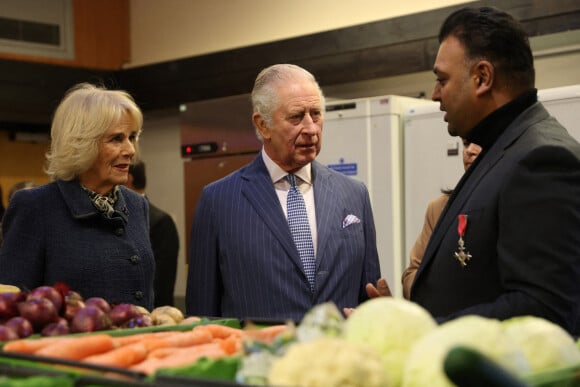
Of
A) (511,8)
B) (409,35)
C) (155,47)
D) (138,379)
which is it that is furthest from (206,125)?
(138,379)

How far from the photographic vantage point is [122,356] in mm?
1717

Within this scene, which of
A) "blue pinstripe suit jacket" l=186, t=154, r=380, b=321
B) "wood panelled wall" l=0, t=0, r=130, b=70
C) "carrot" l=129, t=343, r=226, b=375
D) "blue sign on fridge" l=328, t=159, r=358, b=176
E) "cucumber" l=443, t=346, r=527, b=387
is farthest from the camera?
"wood panelled wall" l=0, t=0, r=130, b=70

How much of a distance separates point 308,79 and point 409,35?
122 inches

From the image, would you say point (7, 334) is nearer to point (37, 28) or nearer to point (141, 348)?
point (141, 348)

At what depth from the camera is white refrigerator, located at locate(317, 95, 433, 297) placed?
562 cm

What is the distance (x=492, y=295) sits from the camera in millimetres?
2230

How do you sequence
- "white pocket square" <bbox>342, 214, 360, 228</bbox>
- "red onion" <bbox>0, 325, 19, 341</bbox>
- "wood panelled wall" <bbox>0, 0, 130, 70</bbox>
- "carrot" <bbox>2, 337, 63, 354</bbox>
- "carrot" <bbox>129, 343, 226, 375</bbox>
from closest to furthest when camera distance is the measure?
"carrot" <bbox>129, 343, 226, 375</bbox>
"carrot" <bbox>2, 337, 63, 354</bbox>
"red onion" <bbox>0, 325, 19, 341</bbox>
"white pocket square" <bbox>342, 214, 360, 228</bbox>
"wood panelled wall" <bbox>0, 0, 130, 70</bbox>

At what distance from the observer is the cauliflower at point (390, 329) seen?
143cm

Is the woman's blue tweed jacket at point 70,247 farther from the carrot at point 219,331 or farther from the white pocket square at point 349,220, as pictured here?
the carrot at point 219,331

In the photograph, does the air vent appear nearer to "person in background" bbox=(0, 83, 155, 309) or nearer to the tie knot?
"person in background" bbox=(0, 83, 155, 309)

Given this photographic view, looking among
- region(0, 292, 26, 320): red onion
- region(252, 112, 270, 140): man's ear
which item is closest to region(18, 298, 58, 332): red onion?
region(0, 292, 26, 320): red onion

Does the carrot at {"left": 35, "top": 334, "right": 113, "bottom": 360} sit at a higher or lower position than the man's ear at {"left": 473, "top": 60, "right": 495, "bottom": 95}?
lower

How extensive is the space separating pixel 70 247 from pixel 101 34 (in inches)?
252

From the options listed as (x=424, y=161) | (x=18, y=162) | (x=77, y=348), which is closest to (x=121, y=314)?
(x=77, y=348)
